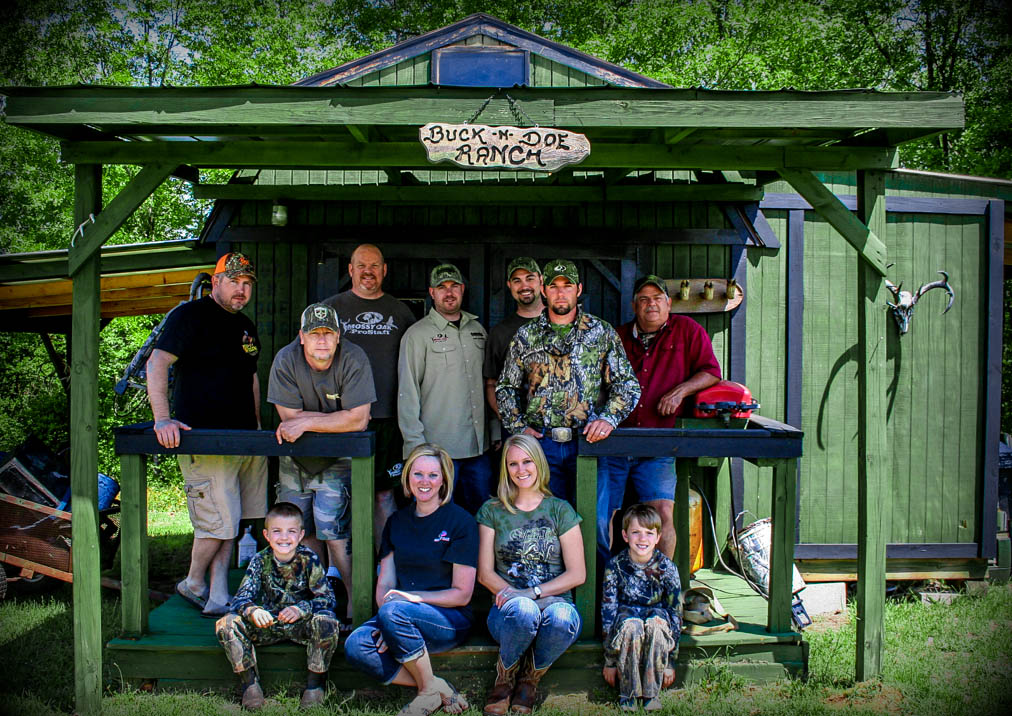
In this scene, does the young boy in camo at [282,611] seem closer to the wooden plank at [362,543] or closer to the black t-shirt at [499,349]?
the wooden plank at [362,543]

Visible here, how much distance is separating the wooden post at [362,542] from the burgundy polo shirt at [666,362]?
5.01 feet

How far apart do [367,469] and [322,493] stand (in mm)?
350

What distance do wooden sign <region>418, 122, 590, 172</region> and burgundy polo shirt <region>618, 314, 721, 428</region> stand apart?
138 cm

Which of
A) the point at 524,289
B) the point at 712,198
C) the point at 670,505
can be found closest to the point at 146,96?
the point at 524,289

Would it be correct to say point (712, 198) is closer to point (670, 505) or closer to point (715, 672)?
point (670, 505)

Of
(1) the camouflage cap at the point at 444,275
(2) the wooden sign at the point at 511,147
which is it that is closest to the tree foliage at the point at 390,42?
(1) the camouflage cap at the point at 444,275

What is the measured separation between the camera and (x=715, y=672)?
396cm

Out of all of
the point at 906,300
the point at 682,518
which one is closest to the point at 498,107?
the point at 682,518

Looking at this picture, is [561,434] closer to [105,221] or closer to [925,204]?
[105,221]

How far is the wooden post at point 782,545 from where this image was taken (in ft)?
13.4

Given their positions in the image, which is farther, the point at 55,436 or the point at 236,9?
the point at 236,9

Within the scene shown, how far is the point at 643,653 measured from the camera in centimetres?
374

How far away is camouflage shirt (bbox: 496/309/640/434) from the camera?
4074 millimetres

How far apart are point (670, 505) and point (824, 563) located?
2249mm
